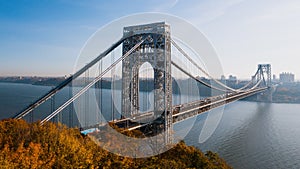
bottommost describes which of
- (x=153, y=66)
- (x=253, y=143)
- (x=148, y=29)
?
(x=253, y=143)

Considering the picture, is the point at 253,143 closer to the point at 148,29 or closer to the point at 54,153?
the point at 148,29

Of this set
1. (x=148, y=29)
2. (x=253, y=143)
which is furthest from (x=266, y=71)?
(x=148, y=29)

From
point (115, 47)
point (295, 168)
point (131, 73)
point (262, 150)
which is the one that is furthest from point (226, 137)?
point (115, 47)

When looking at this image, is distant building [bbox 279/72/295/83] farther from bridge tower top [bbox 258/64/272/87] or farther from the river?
the river

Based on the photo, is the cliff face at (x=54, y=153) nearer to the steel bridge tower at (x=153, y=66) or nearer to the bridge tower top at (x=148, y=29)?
the steel bridge tower at (x=153, y=66)

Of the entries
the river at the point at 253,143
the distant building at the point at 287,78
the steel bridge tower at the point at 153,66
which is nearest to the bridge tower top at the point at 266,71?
the river at the point at 253,143

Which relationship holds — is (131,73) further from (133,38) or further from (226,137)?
(226,137)
